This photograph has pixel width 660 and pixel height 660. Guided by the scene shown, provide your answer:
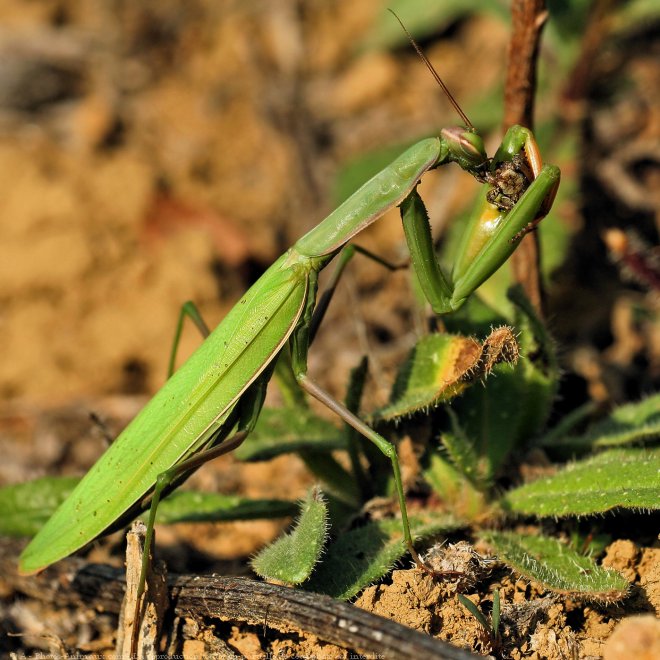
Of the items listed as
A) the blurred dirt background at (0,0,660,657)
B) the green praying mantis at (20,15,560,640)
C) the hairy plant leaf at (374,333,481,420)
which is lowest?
the hairy plant leaf at (374,333,481,420)

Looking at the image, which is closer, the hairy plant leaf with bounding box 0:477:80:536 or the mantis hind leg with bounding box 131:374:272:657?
the mantis hind leg with bounding box 131:374:272:657

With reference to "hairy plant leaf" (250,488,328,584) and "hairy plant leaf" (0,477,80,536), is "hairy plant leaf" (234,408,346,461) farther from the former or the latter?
"hairy plant leaf" (0,477,80,536)

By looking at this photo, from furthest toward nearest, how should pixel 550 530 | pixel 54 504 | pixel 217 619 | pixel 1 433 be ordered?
pixel 1 433 < pixel 54 504 < pixel 550 530 < pixel 217 619

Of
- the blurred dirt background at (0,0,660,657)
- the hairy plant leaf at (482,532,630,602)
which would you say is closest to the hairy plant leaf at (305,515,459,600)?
the hairy plant leaf at (482,532,630,602)

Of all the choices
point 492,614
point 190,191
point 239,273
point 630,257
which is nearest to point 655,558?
point 492,614

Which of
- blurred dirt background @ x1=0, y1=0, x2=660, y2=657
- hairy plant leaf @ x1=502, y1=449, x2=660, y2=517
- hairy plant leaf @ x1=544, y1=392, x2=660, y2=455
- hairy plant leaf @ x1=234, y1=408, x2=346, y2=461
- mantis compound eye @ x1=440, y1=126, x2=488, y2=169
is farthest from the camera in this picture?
blurred dirt background @ x1=0, y1=0, x2=660, y2=657

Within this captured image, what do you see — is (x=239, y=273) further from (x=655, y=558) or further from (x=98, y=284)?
(x=655, y=558)

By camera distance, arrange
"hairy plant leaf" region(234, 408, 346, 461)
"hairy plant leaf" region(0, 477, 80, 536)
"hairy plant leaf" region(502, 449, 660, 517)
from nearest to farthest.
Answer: "hairy plant leaf" region(502, 449, 660, 517) → "hairy plant leaf" region(234, 408, 346, 461) → "hairy plant leaf" region(0, 477, 80, 536)

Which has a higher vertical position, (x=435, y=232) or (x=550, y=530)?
(x=435, y=232)
